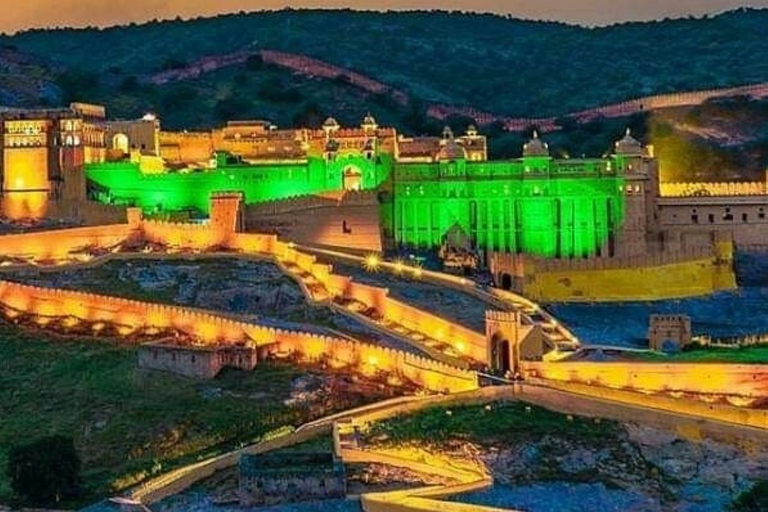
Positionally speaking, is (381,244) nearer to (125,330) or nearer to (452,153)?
A: (452,153)

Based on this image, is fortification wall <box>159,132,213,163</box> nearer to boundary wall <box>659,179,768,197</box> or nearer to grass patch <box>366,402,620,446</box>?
boundary wall <box>659,179,768,197</box>

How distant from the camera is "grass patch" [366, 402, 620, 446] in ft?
136

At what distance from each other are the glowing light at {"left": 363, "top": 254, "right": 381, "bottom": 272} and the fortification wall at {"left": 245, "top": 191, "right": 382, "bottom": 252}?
8.81ft

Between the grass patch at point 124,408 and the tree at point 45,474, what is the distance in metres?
0.66

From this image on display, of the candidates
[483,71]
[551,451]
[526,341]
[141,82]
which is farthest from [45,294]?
[483,71]

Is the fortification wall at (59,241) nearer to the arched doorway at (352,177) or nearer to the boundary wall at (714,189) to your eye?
the arched doorway at (352,177)

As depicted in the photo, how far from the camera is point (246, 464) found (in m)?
38.8

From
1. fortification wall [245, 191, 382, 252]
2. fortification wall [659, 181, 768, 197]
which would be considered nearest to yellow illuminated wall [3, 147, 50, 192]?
fortification wall [245, 191, 382, 252]

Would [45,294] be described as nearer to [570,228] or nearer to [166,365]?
[166,365]

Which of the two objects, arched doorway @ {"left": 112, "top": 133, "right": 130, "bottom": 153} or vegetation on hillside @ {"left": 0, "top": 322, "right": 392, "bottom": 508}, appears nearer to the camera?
vegetation on hillside @ {"left": 0, "top": 322, "right": 392, "bottom": 508}

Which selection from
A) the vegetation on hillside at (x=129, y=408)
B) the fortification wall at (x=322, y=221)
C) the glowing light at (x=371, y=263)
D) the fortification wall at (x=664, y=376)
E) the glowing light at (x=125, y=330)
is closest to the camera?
the vegetation on hillside at (x=129, y=408)

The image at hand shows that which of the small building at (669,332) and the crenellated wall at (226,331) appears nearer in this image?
the crenellated wall at (226,331)

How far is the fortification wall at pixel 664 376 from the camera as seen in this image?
46.1 meters

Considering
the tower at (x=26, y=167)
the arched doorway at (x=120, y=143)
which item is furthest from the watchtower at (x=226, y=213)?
the arched doorway at (x=120, y=143)
